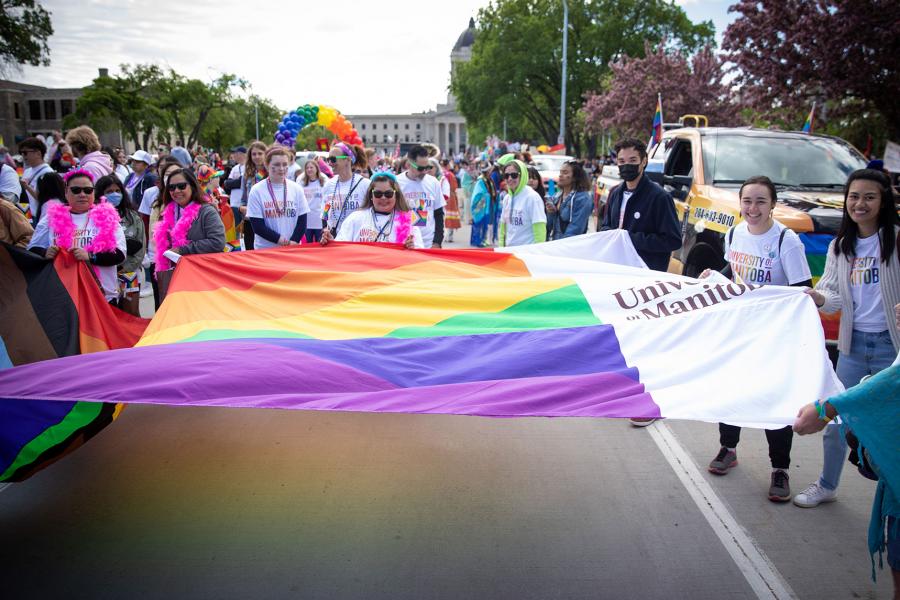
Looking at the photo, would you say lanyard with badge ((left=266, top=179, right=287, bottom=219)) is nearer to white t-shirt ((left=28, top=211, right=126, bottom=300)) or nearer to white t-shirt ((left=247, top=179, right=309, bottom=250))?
white t-shirt ((left=247, top=179, right=309, bottom=250))

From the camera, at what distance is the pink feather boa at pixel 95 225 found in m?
5.46

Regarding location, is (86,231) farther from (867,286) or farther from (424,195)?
(867,286)

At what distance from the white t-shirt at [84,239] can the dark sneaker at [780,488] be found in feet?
16.2

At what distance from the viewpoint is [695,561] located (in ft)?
12.1

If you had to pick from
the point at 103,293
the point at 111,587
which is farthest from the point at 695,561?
the point at 103,293

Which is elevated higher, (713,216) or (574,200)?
(574,200)

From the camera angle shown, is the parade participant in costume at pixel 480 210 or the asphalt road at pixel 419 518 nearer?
the asphalt road at pixel 419 518

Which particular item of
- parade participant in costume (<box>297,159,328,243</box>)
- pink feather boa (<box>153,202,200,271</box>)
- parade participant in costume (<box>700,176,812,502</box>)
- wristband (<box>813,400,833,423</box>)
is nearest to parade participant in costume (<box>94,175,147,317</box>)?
pink feather boa (<box>153,202,200,271</box>)

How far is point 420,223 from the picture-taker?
861 cm

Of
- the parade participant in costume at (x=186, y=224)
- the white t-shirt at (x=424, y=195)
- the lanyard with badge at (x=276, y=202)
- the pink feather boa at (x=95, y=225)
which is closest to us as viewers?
the pink feather boa at (x=95, y=225)

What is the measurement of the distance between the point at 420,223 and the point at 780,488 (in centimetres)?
527

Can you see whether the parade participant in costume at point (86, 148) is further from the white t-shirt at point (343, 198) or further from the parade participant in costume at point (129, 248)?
the white t-shirt at point (343, 198)

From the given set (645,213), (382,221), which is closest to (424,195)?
(382,221)

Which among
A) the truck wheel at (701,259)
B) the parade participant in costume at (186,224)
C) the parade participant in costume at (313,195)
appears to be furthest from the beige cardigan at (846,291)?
the parade participant in costume at (313,195)
